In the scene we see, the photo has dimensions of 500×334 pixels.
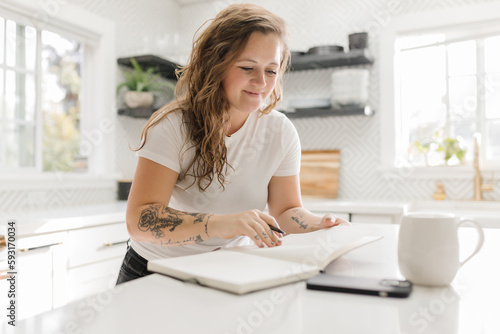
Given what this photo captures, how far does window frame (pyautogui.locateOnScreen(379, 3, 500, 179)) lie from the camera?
333 centimetres

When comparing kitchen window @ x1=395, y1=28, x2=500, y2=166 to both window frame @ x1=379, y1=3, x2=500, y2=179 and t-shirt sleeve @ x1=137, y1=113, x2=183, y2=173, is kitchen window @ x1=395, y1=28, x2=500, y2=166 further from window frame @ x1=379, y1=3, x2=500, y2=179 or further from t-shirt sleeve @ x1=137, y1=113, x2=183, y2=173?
t-shirt sleeve @ x1=137, y1=113, x2=183, y2=173

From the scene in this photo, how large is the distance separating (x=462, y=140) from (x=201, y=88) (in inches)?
109

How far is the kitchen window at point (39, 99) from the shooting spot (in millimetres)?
2717

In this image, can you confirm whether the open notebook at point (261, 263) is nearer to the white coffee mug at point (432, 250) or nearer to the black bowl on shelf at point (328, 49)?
the white coffee mug at point (432, 250)

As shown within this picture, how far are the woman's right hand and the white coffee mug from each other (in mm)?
290

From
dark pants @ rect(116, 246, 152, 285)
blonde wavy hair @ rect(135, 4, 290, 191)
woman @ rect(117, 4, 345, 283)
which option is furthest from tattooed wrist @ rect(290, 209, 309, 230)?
dark pants @ rect(116, 246, 152, 285)

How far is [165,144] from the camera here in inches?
45.9

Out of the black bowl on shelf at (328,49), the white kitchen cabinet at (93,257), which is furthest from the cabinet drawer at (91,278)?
the black bowl on shelf at (328,49)

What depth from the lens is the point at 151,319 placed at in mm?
580

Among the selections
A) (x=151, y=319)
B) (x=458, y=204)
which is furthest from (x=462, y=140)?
(x=151, y=319)

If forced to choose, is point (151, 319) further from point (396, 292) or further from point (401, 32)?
point (401, 32)

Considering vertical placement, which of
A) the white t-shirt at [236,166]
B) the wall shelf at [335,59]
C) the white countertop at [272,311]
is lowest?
the white countertop at [272,311]

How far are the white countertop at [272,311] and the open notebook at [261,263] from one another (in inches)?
0.6

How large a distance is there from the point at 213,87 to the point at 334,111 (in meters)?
2.20
